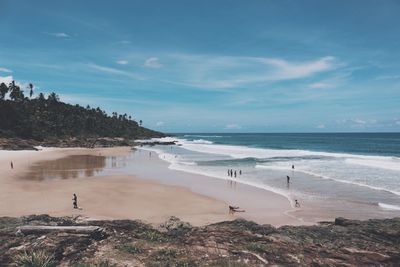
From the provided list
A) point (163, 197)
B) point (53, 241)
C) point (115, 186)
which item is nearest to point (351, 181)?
point (163, 197)

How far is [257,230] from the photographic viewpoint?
11.6 m

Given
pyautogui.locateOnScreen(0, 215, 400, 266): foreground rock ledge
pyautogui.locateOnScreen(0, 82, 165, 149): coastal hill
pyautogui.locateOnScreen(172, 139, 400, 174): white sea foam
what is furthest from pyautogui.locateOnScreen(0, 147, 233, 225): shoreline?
pyautogui.locateOnScreen(0, 82, 165, 149): coastal hill

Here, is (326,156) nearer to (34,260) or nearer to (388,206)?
(388,206)

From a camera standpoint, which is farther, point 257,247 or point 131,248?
point 257,247

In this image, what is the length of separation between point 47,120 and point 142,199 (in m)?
98.4

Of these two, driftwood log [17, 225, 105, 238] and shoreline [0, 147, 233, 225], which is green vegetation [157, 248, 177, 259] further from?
shoreline [0, 147, 233, 225]

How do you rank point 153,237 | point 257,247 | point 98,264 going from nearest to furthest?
point 98,264, point 257,247, point 153,237

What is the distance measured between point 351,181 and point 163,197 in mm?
20348

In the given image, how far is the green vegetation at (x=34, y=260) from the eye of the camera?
7.79 metres

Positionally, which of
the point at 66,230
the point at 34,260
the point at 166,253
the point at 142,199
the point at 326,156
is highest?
the point at 66,230

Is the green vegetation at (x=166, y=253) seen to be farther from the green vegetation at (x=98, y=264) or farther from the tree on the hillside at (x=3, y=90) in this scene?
the tree on the hillside at (x=3, y=90)

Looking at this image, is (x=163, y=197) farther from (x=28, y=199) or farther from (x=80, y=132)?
(x=80, y=132)

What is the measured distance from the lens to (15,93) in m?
109

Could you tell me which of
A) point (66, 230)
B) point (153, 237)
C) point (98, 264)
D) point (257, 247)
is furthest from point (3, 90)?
point (257, 247)
